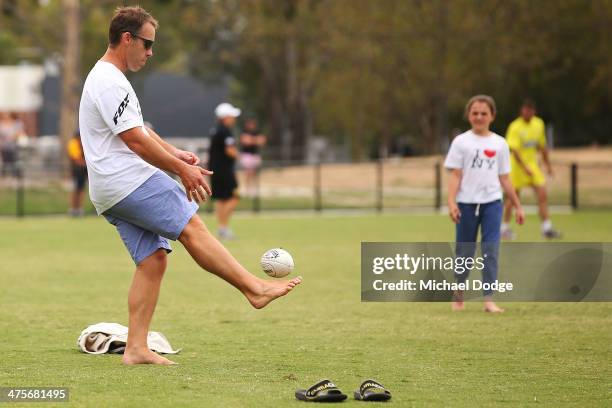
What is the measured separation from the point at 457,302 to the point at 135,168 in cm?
513

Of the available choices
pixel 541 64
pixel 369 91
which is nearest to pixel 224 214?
pixel 541 64

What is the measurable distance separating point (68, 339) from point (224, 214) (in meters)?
11.4

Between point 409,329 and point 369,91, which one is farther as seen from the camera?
point 369,91

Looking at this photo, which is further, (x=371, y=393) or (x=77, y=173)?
(x=77, y=173)

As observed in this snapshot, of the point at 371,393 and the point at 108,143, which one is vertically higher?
the point at 108,143

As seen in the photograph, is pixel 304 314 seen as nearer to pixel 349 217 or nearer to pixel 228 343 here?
pixel 228 343

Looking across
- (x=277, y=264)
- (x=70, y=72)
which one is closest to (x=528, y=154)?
(x=277, y=264)

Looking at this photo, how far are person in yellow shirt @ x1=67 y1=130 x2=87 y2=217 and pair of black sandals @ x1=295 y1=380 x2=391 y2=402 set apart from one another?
19.4m

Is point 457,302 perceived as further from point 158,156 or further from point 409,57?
point 409,57

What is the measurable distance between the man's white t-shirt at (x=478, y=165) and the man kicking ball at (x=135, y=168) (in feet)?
13.9

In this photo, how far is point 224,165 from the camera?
2081 centimetres

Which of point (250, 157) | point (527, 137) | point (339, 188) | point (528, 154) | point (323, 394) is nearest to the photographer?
point (323, 394)

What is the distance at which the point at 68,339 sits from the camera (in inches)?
376

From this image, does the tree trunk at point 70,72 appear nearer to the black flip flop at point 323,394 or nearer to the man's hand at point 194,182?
the man's hand at point 194,182
